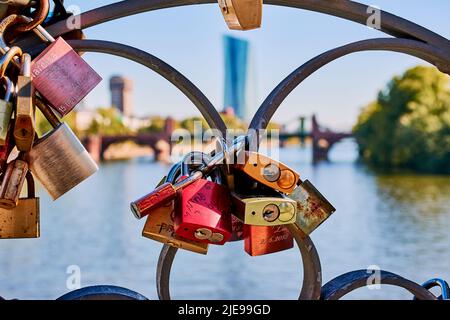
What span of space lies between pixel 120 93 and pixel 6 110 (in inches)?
2046

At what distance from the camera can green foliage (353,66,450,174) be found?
16.5 m

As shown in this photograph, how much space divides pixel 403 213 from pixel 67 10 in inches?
529

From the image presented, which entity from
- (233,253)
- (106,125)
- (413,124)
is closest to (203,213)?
(233,253)

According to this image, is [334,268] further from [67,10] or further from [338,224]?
[67,10]

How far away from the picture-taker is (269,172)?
59cm

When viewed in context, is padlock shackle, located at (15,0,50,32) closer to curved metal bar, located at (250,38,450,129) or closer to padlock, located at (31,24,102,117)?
padlock, located at (31,24,102,117)

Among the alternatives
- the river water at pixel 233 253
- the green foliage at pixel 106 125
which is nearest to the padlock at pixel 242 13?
the river water at pixel 233 253

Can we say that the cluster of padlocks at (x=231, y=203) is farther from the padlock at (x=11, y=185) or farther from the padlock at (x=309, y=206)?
the padlock at (x=11, y=185)

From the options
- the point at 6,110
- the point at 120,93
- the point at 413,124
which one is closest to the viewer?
the point at 6,110

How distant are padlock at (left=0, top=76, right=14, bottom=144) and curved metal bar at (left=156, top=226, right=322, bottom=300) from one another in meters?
0.20

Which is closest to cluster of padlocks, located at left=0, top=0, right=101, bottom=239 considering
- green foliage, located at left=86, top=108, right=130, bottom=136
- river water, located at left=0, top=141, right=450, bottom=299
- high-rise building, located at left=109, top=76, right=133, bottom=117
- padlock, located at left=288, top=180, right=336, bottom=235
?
padlock, located at left=288, top=180, right=336, bottom=235

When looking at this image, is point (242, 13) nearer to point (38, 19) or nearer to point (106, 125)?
point (38, 19)

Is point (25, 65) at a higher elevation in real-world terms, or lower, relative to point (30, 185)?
higher

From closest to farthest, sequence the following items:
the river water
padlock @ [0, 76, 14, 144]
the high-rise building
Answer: padlock @ [0, 76, 14, 144] → the river water → the high-rise building
